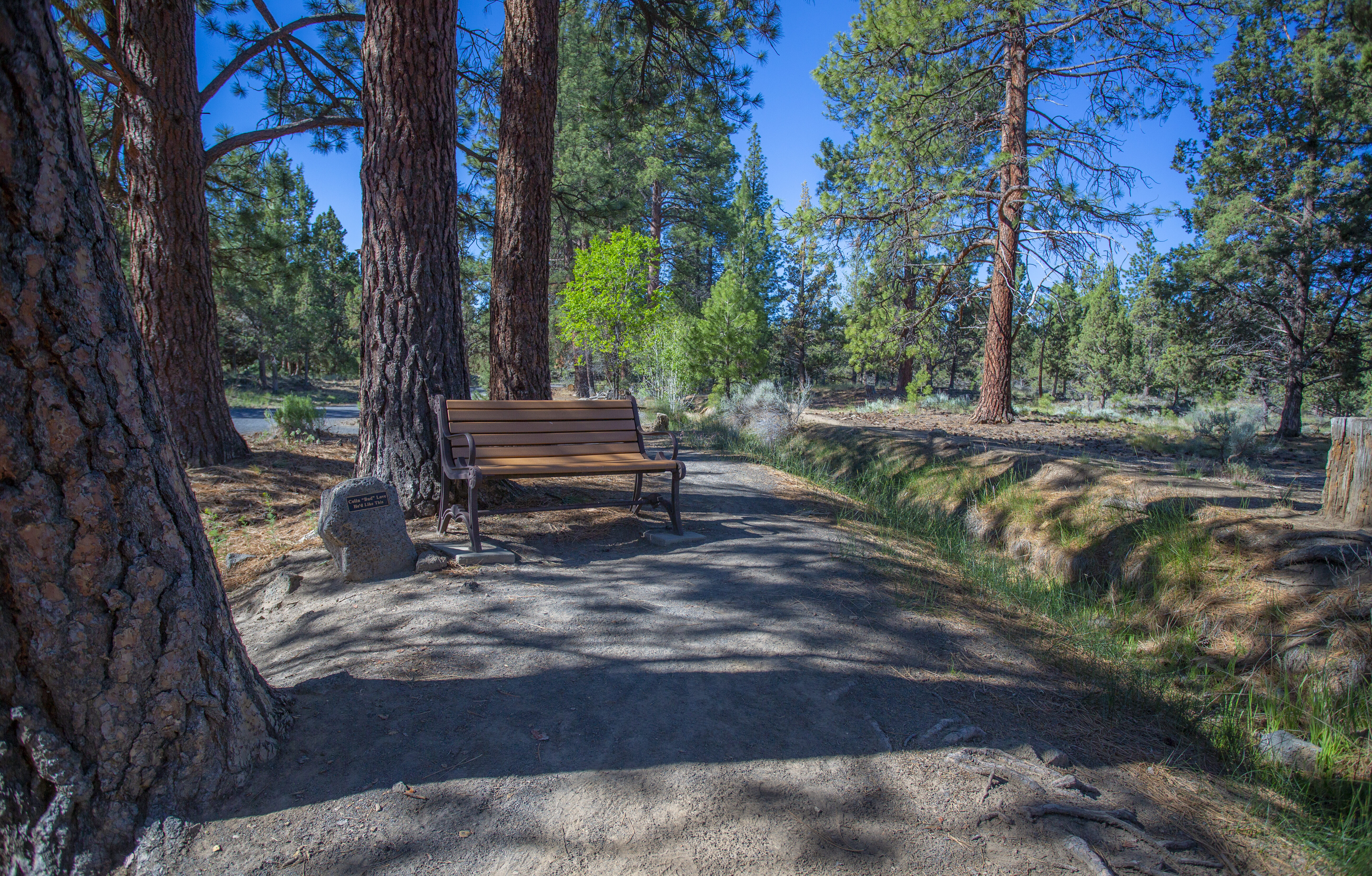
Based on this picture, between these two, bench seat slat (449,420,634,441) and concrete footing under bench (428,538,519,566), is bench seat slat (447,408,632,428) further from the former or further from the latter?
concrete footing under bench (428,538,519,566)

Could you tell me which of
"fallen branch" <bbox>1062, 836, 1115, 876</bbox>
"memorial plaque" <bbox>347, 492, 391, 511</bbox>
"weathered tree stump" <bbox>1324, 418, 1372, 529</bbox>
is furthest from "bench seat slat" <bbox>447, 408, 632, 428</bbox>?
"weathered tree stump" <bbox>1324, 418, 1372, 529</bbox>

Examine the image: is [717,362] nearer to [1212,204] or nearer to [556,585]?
[1212,204]

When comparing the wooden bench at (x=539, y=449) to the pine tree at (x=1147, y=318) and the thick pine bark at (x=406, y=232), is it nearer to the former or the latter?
the thick pine bark at (x=406, y=232)

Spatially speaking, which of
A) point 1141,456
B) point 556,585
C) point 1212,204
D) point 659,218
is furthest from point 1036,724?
point 659,218

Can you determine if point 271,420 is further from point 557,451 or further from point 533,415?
point 557,451

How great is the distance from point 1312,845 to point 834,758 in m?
1.33

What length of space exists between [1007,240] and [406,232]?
896 centimetres

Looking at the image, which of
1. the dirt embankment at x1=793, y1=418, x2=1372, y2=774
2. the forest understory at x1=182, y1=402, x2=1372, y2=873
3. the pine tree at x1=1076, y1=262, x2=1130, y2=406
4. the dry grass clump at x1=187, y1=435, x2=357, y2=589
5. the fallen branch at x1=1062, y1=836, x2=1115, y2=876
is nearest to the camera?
the fallen branch at x1=1062, y1=836, x2=1115, y2=876

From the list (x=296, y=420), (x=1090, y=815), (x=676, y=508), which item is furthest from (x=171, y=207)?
(x=1090, y=815)

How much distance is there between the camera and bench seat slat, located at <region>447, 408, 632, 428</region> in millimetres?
4277

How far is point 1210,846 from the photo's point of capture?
1.84 metres

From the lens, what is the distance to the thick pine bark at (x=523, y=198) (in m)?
5.80

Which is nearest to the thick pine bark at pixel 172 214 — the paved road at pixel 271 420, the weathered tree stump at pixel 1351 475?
the paved road at pixel 271 420

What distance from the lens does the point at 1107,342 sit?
1393 inches
